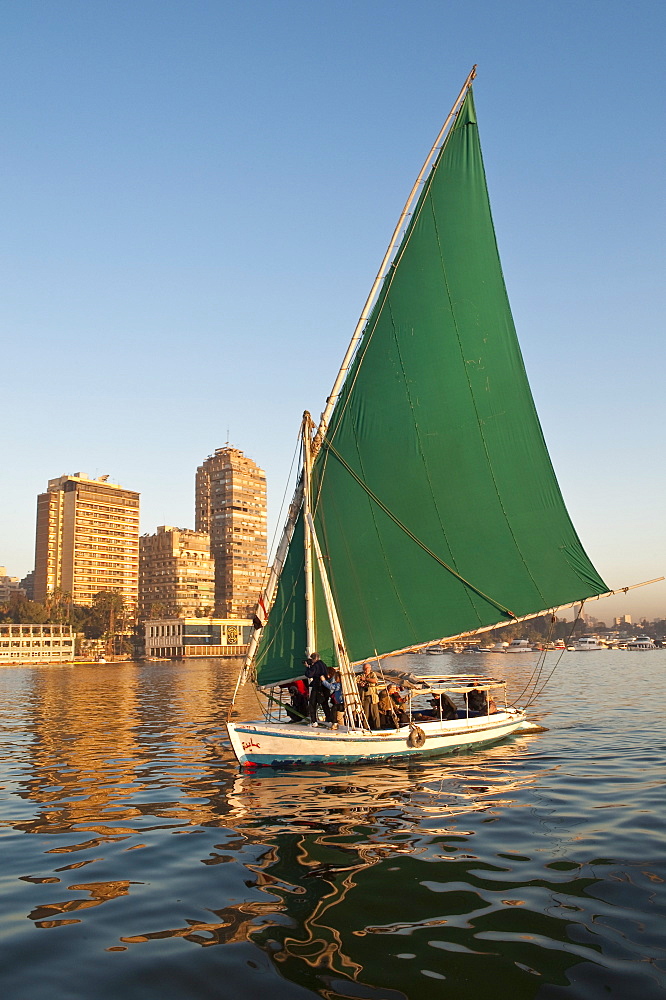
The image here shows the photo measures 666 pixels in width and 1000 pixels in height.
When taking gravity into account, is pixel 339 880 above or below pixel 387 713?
below

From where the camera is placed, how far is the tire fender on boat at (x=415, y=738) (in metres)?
22.6

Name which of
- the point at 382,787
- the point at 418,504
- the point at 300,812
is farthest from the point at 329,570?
the point at 300,812

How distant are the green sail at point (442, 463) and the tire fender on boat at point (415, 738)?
94.7 inches

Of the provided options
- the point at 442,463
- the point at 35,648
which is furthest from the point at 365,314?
the point at 35,648

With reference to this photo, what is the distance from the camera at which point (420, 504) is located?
23969mm

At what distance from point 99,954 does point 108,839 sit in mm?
5575

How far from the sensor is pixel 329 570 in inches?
923

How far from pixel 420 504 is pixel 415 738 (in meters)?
6.79

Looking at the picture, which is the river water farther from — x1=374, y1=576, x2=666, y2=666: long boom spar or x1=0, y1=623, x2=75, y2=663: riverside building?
x1=0, y1=623, x2=75, y2=663: riverside building

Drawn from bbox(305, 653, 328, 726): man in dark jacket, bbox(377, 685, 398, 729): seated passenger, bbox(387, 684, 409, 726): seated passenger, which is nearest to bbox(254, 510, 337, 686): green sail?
bbox(305, 653, 328, 726): man in dark jacket

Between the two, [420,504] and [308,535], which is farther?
[420,504]

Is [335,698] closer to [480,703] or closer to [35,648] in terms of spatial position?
[480,703]

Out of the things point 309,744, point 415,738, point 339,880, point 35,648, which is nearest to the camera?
point 339,880

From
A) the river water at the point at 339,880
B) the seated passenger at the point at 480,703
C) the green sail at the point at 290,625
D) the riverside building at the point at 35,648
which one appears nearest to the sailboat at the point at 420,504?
the green sail at the point at 290,625
